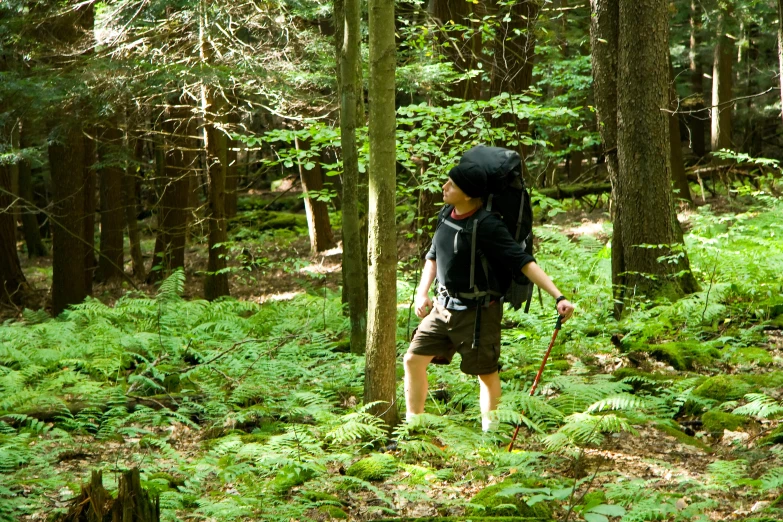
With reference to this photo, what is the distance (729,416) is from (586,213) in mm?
12402

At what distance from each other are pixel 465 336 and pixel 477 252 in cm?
62

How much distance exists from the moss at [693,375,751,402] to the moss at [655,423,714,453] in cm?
65

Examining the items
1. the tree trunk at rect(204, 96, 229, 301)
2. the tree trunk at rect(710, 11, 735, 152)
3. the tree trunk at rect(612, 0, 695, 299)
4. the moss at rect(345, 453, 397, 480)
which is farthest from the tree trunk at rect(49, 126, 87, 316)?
the tree trunk at rect(710, 11, 735, 152)

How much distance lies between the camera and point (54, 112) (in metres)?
11.1

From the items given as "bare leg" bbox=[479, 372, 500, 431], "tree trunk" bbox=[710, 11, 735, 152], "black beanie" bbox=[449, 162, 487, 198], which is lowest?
"bare leg" bbox=[479, 372, 500, 431]

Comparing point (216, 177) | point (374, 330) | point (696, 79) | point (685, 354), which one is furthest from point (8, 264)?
point (696, 79)

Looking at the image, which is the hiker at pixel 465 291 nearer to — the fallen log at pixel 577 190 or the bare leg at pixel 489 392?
the bare leg at pixel 489 392

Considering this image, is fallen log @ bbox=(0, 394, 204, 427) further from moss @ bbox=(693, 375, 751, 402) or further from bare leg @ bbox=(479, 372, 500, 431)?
moss @ bbox=(693, 375, 751, 402)

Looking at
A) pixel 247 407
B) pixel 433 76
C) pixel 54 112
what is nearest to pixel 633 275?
pixel 433 76

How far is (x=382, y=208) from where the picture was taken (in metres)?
4.70

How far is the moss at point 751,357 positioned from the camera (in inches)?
237

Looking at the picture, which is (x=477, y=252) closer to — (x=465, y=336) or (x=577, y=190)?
(x=465, y=336)

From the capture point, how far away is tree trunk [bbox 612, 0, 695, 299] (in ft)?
24.3

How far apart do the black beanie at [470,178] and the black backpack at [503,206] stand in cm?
2
